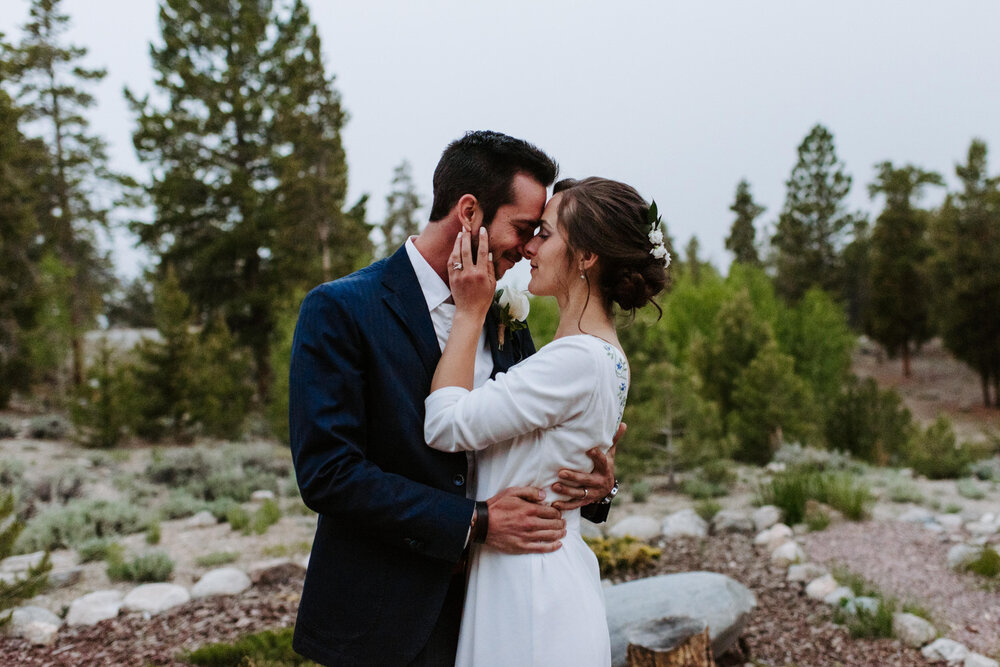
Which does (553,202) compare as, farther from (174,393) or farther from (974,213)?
(974,213)

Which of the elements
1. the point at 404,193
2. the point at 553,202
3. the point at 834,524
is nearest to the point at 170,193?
the point at 834,524

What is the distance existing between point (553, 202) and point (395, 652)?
1460mm

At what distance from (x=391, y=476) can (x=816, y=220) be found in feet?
130

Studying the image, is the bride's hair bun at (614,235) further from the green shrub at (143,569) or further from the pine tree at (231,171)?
the pine tree at (231,171)

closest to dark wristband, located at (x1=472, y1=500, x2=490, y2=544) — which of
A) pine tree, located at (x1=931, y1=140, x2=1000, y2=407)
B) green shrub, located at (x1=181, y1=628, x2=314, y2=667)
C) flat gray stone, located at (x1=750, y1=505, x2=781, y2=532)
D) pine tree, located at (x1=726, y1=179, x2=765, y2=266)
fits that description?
green shrub, located at (x1=181, y1=628, x2=314, y2=667)

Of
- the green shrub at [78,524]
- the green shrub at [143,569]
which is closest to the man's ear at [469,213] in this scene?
the green shrub at [143,569]

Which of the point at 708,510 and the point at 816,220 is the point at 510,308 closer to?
the point at 708,510

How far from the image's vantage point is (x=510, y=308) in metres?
2.53

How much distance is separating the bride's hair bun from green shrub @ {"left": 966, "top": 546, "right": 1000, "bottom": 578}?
18.4ft

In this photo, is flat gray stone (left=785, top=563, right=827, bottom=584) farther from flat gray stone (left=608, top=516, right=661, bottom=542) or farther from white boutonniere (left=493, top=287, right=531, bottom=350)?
white boutonniere (left=493, top=287, right=531, bottom=350)

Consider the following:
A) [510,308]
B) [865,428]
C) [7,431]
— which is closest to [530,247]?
[510,308]

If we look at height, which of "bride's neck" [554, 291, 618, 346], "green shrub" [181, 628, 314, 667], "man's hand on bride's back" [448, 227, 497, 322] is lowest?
"green shrub" [181, 628, 314, 667]

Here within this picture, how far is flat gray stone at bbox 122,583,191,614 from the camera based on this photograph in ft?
18.0

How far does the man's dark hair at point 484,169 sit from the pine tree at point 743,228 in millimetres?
39937
